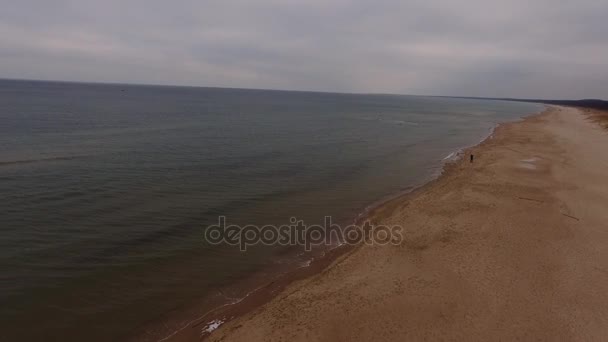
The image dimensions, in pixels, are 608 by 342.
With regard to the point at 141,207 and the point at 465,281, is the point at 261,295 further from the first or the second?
the point at 141,207

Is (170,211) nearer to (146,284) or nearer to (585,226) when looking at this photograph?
(146,284)

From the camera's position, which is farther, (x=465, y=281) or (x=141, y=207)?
(x=141, y=207)

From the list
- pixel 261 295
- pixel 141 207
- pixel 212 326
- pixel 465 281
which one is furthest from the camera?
pixel 141 207

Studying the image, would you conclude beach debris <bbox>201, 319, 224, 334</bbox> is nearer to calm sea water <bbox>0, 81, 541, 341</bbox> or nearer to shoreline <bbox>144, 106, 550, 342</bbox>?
shoreline <bbox>144, 106, 550, 342</bbox>

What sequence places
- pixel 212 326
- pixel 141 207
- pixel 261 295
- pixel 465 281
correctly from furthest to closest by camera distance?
1. pixel 141 207
2. pixel 261 295
3. pixel 465 281
4. pixel 212 326

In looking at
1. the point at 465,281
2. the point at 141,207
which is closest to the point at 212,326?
the point at 465,281

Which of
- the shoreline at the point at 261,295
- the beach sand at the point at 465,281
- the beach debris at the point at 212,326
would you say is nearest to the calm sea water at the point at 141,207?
the shoreline at the point at 261,295

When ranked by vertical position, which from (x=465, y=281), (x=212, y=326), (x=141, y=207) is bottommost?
(x=212, y=326)

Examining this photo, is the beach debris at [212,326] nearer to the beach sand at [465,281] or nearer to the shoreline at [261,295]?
the shoreline at [261,295]

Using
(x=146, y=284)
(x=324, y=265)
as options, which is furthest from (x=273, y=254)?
(x=146, y=284)
